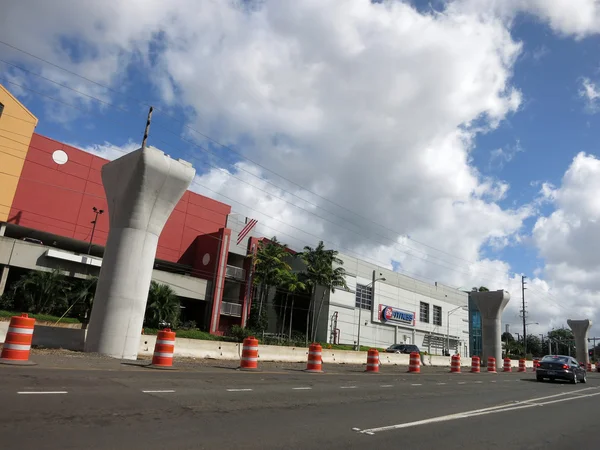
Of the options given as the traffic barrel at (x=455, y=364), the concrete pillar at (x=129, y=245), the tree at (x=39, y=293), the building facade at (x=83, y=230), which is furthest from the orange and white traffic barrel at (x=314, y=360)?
the building facade at (x=83, y=230)

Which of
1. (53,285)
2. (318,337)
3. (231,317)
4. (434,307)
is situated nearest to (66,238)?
(53,285)

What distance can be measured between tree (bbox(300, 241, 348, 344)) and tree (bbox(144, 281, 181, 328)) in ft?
56.8

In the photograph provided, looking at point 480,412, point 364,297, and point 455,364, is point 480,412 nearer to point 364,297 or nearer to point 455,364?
point 455,364

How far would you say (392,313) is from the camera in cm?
5916

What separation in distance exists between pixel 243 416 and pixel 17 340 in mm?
7566

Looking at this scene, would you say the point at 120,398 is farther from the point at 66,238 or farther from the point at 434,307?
the point at 434,307

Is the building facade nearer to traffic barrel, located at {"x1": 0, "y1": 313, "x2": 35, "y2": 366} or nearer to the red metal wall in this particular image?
the red metal wall

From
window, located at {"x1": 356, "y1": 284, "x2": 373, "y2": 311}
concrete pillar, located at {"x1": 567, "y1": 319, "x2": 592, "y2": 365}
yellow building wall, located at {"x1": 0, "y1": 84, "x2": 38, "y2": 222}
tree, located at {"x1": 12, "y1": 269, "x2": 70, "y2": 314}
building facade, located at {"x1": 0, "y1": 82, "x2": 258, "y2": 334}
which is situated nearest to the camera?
tree, located at {"x1": 12, "y1": 269, "x2": 70, "y2": 314}

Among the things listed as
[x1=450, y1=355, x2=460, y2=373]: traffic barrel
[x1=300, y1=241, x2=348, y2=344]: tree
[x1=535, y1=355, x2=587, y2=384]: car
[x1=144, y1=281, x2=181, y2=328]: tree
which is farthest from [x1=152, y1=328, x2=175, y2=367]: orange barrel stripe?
[x1=300, y1=241, x2=348, y2=344]: tree

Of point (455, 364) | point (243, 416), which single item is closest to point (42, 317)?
point (455, 364)

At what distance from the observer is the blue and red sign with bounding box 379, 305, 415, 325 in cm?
5794

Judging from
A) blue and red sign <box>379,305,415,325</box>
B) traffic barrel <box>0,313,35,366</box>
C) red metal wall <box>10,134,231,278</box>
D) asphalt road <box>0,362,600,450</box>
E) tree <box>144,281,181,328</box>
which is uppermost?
red metal wall <box>10,134,231,278</box>

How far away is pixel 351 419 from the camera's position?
328 inches

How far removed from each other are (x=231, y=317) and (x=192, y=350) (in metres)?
25.0
